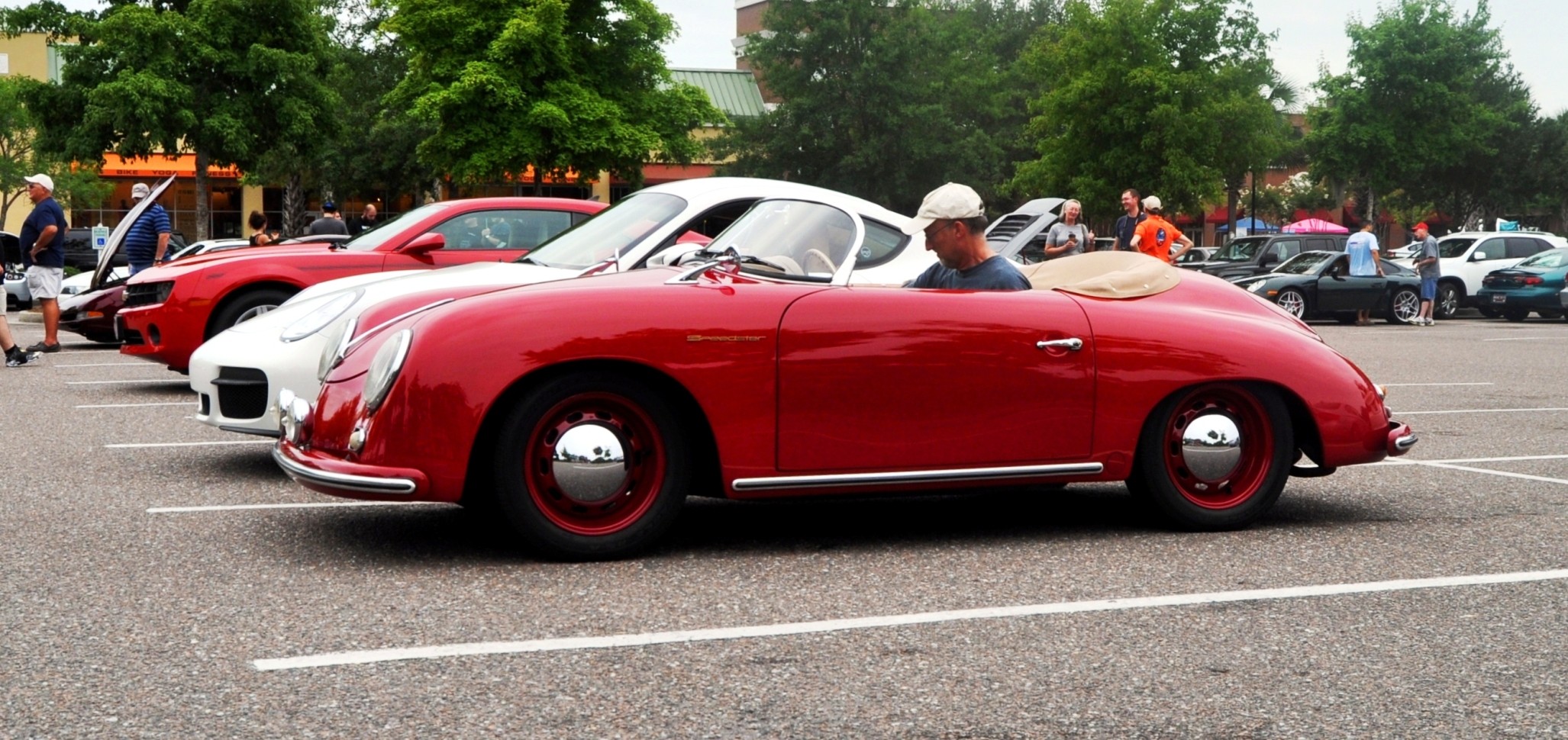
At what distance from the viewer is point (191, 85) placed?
36781 millimetres

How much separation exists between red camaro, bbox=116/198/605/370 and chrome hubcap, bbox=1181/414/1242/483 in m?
5.75

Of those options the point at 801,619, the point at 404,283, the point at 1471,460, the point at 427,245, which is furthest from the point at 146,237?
the point at 801,619

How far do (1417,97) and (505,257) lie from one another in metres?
39.5

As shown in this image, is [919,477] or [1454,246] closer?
[919,477]

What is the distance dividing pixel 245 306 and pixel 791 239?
554cm

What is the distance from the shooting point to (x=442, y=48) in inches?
1647

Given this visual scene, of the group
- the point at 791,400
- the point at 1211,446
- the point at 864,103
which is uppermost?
the point at 864,103

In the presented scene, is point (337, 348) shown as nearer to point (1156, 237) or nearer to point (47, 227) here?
point (47, 227)

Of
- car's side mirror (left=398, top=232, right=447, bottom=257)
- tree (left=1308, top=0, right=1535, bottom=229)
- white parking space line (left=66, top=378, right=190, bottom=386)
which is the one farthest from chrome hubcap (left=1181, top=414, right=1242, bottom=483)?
tree (left=1308, top=0, right=1535, bottom=229)

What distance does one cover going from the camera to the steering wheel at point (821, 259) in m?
6.32

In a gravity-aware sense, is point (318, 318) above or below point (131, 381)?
above

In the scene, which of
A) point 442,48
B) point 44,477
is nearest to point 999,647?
point 44,477

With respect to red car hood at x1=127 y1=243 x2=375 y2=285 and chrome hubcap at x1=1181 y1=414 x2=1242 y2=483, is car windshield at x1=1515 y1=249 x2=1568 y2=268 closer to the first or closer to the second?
red car hood at x1=127 y1=243 x2=375 y2=285

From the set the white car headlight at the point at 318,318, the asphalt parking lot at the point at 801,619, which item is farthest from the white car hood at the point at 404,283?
the asphalt parking lot at the point at 801,619
